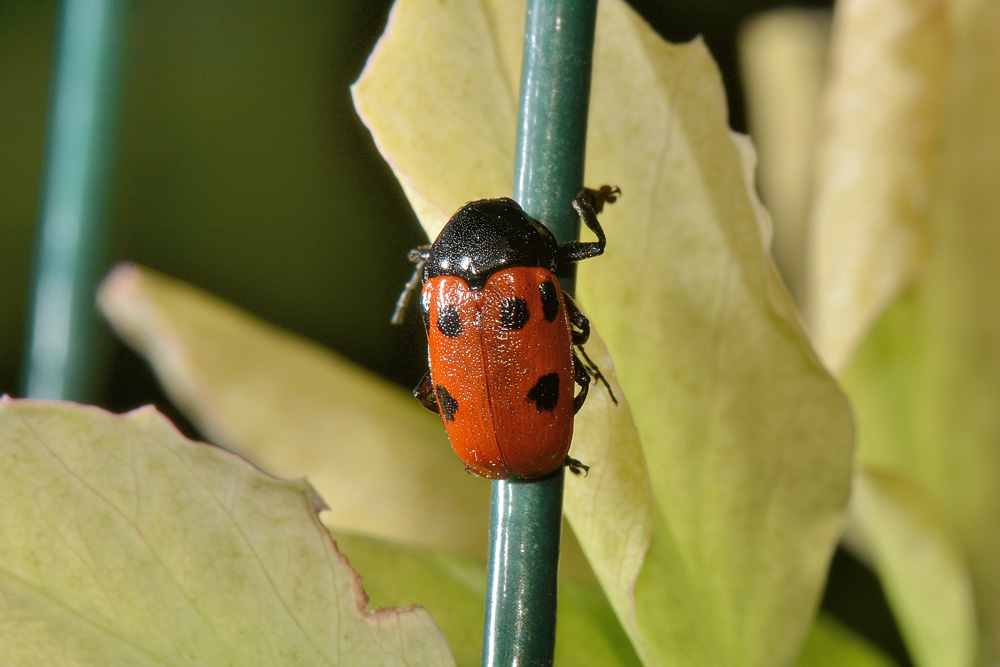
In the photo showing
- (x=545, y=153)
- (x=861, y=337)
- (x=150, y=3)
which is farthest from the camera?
(x=150, y=3)

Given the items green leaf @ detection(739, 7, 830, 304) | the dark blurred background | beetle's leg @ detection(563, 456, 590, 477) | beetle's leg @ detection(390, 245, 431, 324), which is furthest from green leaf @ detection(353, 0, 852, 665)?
the dark blurred background

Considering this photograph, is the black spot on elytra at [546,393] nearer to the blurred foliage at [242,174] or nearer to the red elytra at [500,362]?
the red elytra at [500,362]

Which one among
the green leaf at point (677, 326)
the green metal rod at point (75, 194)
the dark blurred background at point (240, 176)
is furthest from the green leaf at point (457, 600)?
the dark blurred background at point (240, 176)

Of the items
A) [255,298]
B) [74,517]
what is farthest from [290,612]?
[255,298]

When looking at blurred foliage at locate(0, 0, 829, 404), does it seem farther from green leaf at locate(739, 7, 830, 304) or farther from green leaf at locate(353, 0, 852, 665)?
green leaf at locate(353, 0, 852, 665)

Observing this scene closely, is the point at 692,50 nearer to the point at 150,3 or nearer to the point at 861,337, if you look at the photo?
the point at 861,337

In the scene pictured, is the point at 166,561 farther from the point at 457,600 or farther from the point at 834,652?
the point at 834,652
